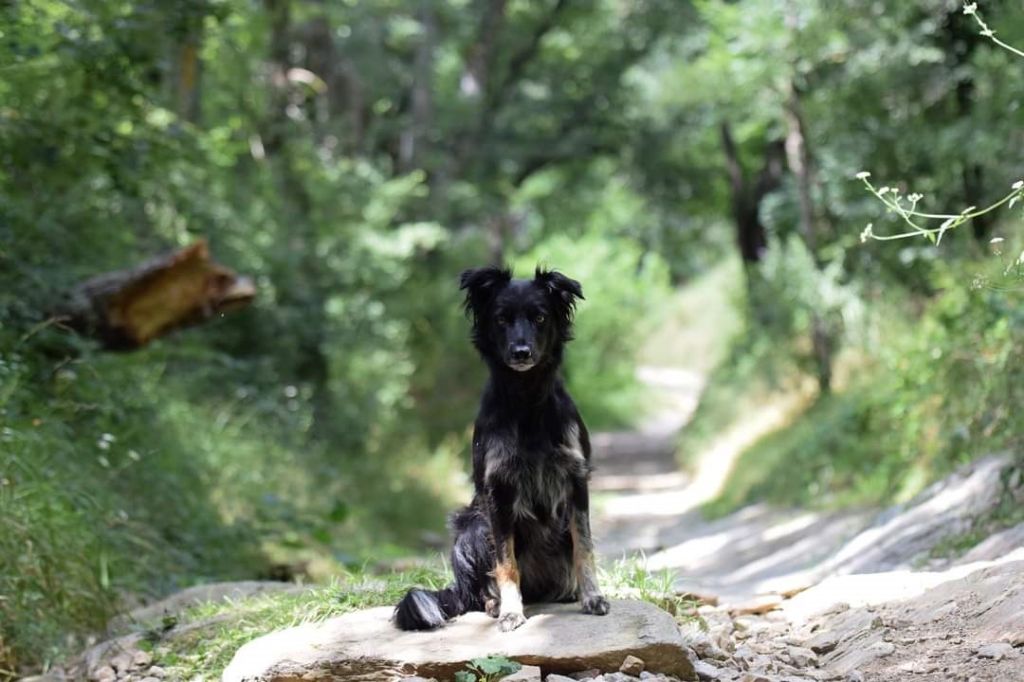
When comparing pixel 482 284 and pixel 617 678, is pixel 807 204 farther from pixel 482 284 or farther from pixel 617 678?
pixel 617 678

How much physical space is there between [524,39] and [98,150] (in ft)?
55.9

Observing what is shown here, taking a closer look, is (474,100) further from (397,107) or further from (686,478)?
(686,478)

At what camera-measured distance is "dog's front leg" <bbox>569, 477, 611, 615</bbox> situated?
5.26 meters

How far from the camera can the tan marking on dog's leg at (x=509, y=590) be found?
5.07 meters

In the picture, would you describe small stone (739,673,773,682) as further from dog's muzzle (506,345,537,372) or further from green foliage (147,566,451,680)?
green foliage (147,566,451,680)

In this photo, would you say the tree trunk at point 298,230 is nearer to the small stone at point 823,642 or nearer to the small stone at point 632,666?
the small stone at point 823,642

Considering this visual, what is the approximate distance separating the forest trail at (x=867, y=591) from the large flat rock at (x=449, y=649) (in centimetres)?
29

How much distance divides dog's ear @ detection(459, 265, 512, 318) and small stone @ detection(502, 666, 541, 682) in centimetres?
184

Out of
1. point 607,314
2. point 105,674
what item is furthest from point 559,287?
point 607,314

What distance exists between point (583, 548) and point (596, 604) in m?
0.31

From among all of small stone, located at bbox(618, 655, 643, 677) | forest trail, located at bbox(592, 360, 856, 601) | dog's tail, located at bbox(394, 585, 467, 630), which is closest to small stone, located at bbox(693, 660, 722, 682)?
small stone, located at bbox(618, 655, 643, 677)

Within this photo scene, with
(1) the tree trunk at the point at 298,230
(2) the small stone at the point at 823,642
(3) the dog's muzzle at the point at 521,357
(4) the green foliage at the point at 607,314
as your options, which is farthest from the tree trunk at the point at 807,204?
(4) the green foliage at the point at 607,314

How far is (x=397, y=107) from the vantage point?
85.4 ft

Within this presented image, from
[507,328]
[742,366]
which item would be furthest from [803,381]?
[507,328]
